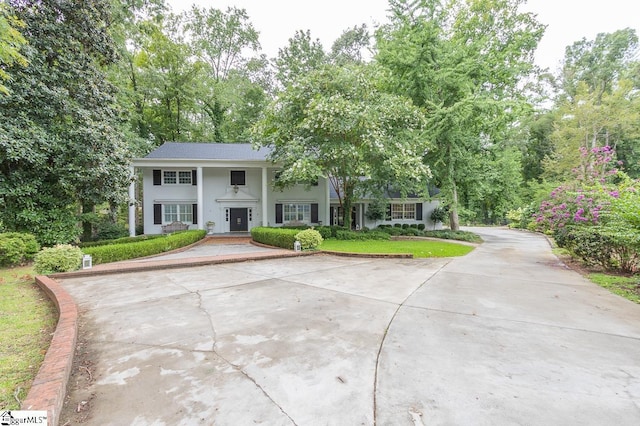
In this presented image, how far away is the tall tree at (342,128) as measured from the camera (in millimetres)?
12617

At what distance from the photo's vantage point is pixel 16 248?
8719 millimetres

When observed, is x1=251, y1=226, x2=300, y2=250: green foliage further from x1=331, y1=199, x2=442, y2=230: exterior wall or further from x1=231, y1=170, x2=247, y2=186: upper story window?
x1=331, y1=199, x2=442, y2=230: exterior wall

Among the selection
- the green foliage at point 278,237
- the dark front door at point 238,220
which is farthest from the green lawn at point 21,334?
the dark front door at point 238,220

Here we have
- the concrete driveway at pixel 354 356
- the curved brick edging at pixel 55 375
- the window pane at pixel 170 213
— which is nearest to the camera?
the curved brick edging at pixel 55 375

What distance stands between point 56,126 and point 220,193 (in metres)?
8.75

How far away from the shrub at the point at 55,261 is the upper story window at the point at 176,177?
36.2 feet

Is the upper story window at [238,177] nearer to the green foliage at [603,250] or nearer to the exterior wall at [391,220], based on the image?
the exterior wall at [391,220]

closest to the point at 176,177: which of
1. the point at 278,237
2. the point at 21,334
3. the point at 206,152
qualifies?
the point at 206,152

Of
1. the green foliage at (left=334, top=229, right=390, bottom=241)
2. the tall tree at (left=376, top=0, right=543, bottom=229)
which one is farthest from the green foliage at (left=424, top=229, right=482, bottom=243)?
the green foliage at (left=334, top=229, right=390, bottom=241)

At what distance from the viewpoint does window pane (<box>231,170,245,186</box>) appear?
61.6ft

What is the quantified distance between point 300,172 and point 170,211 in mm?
10068

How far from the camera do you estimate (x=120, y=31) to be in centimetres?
1553

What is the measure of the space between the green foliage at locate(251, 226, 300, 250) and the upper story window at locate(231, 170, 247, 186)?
5.74 meters

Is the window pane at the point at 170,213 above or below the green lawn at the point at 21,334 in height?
above
